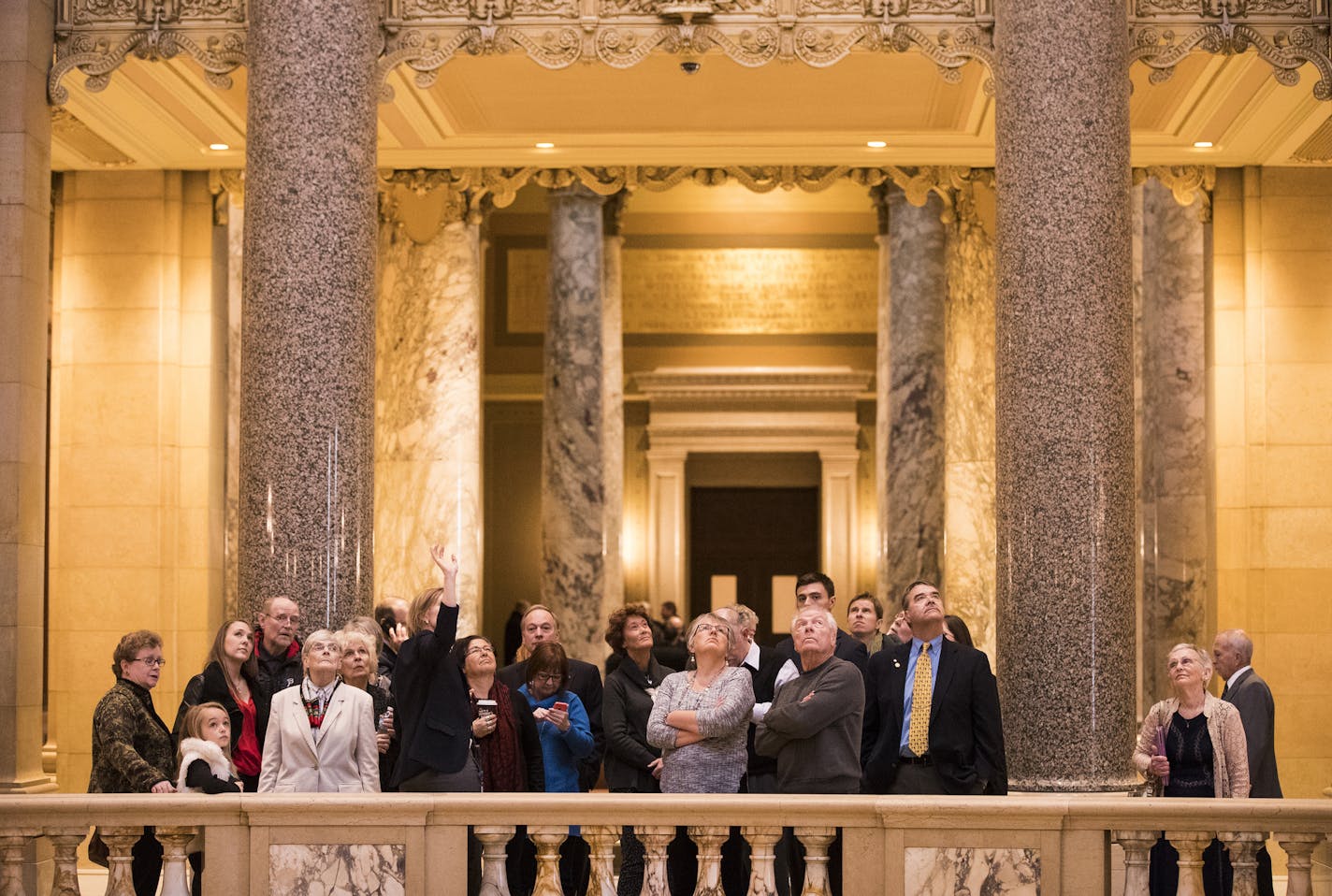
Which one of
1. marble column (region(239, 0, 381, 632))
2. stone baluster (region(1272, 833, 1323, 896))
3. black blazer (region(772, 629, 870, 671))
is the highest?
marble column (region(239, 0, 381, 632))

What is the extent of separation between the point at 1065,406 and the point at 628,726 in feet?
10.4

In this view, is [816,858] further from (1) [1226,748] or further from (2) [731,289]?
(2) [731,289]

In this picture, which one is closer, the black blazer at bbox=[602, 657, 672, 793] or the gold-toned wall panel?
the black blazer at bbox=[602, 657, 672, 793]

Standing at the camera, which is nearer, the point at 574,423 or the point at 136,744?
the point at 136,744

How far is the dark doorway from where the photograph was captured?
872 inches

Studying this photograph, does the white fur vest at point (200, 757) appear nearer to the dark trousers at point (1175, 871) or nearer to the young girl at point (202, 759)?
the young girl at point (202, 759)

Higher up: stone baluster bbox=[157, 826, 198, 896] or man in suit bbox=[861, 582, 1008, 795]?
man in suit bbox=[861, 582, 1008, 795]

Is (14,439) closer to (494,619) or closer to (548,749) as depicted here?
(548,749)

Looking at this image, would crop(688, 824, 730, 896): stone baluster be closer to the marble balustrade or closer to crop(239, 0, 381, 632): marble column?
the marble balustrade

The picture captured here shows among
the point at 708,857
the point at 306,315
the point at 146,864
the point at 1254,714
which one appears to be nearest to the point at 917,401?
the point at 306,315

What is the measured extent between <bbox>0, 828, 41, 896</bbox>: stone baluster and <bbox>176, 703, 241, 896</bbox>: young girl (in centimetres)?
66

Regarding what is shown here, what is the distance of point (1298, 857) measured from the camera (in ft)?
24.2

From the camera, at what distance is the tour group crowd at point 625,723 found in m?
7.87

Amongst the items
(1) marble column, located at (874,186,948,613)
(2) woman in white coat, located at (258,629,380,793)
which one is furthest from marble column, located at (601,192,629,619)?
(2) woman in white coat, located at (258,629,380,793)
